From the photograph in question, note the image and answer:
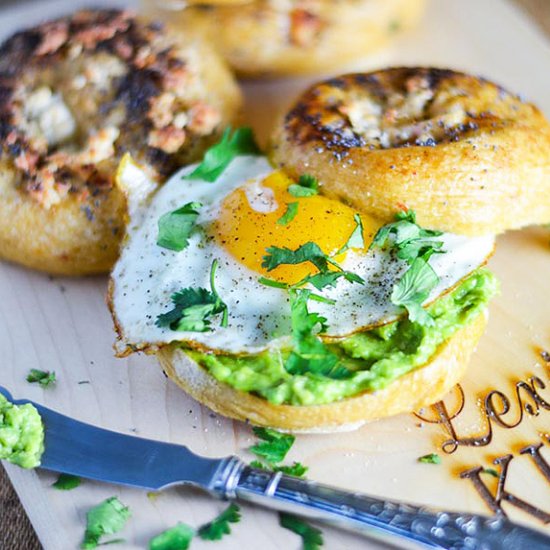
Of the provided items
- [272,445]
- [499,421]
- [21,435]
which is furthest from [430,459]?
[21,435]

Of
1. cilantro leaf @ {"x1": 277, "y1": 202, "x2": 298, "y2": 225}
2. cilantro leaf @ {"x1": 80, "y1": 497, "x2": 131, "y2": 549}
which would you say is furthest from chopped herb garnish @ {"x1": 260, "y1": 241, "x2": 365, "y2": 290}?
cilantro leaf @ {"x1": 80, "y1": 497, "x2": 131, "y2": 549}

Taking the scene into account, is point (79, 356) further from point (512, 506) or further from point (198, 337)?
point (512, 506)

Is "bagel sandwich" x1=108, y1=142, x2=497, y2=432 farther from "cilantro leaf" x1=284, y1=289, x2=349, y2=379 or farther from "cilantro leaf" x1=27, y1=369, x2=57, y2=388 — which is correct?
"cilantro leaf" x1=27, y1=369, x2=57, y2=388

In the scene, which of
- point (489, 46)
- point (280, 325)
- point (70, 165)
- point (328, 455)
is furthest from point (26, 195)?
point (489, 46)

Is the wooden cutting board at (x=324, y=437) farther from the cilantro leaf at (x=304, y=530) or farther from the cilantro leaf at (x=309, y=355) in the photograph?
the cilantro leaf at (x=309, y=355)

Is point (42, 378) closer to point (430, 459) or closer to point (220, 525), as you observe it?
point (220, 525)

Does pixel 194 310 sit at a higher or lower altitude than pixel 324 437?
higher

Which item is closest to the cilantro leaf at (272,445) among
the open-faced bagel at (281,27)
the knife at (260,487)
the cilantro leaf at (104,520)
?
the knife at (260,487)
